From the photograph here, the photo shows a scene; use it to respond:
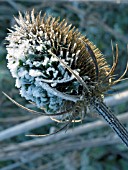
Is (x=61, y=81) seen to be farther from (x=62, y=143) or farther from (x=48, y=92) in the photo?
(x=62, y=143)

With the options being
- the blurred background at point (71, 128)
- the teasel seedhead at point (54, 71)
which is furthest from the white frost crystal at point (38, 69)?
the blurred background at point (71, 128)

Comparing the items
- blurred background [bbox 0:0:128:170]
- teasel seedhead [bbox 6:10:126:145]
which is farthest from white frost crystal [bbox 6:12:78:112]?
blurred background [bbox 0:0:128:170]

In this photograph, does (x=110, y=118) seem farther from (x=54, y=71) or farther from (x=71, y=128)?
Answer: (x=71, y=128)

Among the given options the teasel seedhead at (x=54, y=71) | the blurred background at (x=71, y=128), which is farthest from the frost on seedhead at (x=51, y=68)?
the blurred background at (x=71, y=128)

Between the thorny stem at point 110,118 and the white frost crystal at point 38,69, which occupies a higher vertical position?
the white frost crystal at point 38,69

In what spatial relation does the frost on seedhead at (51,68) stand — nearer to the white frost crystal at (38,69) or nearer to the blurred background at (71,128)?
the white frost crystal at (38,69)

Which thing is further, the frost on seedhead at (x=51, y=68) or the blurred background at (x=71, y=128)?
the blurred background at (x=71, y=128)

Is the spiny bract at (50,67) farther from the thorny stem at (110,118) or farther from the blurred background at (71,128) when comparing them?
the blurred background at (71,128)

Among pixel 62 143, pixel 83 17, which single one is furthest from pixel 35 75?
pixel 83 17

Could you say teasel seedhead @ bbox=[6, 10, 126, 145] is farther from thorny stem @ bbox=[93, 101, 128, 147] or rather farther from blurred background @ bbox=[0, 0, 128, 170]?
blurred background @ bbox=[0, 0, 128, 170]

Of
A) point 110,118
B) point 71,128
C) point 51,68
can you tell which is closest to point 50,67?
point 51,68
